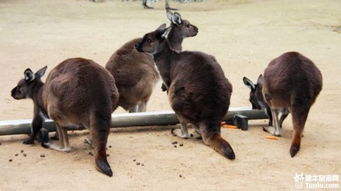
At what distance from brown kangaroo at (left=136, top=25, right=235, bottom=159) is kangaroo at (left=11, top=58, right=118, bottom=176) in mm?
747

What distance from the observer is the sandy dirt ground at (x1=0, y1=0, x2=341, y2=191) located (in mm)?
5043

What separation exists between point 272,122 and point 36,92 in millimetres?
2423

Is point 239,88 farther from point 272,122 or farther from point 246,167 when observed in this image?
point 246,167

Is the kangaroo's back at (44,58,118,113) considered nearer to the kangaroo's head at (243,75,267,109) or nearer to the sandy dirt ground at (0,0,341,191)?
the sandy dirt ground at (0,0,341,191)

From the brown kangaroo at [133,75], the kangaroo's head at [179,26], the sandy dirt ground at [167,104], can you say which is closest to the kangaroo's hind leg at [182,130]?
the sandy dirt ground at [167,104]

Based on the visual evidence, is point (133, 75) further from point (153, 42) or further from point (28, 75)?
point (28, 75)

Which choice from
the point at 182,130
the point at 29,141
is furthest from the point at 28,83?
the point at 182,130

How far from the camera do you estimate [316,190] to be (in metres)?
4.81

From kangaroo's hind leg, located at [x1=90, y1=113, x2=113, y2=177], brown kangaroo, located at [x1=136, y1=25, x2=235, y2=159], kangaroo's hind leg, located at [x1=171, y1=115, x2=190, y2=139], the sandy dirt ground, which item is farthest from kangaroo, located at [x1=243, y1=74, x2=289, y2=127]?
kangaroo's hind leg, located at [x1=90, y1=113, x2=113, y2=177]

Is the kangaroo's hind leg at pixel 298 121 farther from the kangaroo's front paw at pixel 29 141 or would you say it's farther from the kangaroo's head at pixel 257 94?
the kangaroo's front paw at pixel 29 141

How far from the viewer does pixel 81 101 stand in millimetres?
5406

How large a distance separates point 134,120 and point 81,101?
105 cm

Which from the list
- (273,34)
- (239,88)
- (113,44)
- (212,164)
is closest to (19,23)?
(113,44)

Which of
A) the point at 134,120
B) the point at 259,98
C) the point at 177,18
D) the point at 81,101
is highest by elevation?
the point at 177,18
